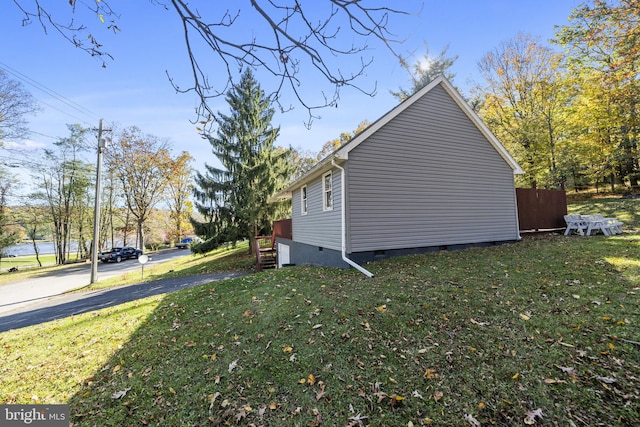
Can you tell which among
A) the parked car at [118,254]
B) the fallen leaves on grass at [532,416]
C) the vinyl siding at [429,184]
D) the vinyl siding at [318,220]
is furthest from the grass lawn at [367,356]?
the parked car at [118,254]

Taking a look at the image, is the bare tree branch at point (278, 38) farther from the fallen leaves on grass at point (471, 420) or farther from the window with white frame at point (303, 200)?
the window with white frame at point (303, 200)

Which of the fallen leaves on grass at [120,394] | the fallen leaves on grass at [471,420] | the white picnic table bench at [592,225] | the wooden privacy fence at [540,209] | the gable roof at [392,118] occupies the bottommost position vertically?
the fallen leaves on grass at [120,394]

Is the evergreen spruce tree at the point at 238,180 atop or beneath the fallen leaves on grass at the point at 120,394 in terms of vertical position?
atop

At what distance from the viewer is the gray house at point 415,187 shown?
7.91m

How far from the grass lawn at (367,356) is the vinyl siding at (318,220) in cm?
285

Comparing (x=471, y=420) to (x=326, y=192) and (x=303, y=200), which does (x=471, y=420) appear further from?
(x=303, y=200)

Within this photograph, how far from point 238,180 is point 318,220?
9385 millimetres

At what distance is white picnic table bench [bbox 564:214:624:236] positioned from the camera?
9570mm

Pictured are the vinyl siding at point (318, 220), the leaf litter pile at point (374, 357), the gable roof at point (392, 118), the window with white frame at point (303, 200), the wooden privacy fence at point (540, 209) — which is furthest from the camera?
the window with white frame at point (303, 200)

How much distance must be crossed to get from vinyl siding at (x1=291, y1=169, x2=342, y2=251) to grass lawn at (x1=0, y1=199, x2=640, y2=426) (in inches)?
112

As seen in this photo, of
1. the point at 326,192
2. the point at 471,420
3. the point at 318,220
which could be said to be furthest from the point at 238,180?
the point at 471,420

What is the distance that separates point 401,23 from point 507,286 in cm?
508

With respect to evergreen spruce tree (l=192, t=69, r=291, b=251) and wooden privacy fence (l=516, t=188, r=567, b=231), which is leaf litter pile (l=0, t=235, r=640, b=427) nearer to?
wooden privacy fence (l=516, t=188, r=567, b=231)

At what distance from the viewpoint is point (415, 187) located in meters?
8.62
